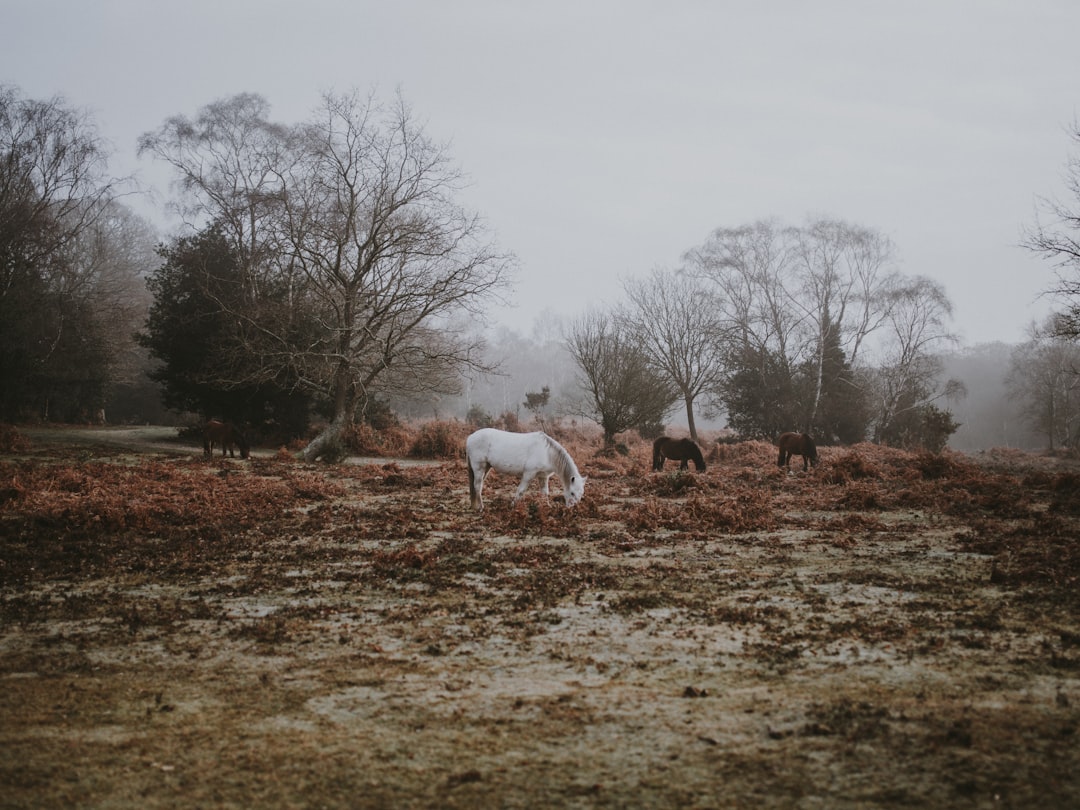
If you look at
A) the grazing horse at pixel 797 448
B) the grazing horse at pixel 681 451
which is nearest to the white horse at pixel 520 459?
the grazing horse at pixel 681 451

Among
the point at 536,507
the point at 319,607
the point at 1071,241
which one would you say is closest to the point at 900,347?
the point at 1071,241

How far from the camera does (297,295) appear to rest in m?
28.0

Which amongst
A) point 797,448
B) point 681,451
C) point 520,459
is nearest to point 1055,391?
point 797,448

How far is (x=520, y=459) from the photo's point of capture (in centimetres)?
1279

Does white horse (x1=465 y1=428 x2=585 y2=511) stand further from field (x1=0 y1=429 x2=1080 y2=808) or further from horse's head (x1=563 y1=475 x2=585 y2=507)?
field (x1=0 y1=429 x2=1080 y2=808)

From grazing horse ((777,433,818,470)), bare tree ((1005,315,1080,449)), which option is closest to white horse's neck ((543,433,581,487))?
grazing horse ((777,433,818,470))

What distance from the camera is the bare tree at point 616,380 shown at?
97.2ft

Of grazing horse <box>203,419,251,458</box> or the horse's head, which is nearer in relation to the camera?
the horse's head

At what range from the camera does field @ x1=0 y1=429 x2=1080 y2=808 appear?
3398 millimetres

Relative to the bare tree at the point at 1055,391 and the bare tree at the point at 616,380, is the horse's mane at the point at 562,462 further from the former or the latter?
the bare tree at the point at 1055,391

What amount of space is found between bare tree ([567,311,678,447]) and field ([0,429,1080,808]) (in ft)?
59.5

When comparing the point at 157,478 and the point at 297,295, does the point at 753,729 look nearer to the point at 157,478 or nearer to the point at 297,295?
the point at 157,478

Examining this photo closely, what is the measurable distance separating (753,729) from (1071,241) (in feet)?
72.7

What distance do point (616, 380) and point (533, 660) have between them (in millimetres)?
24832
